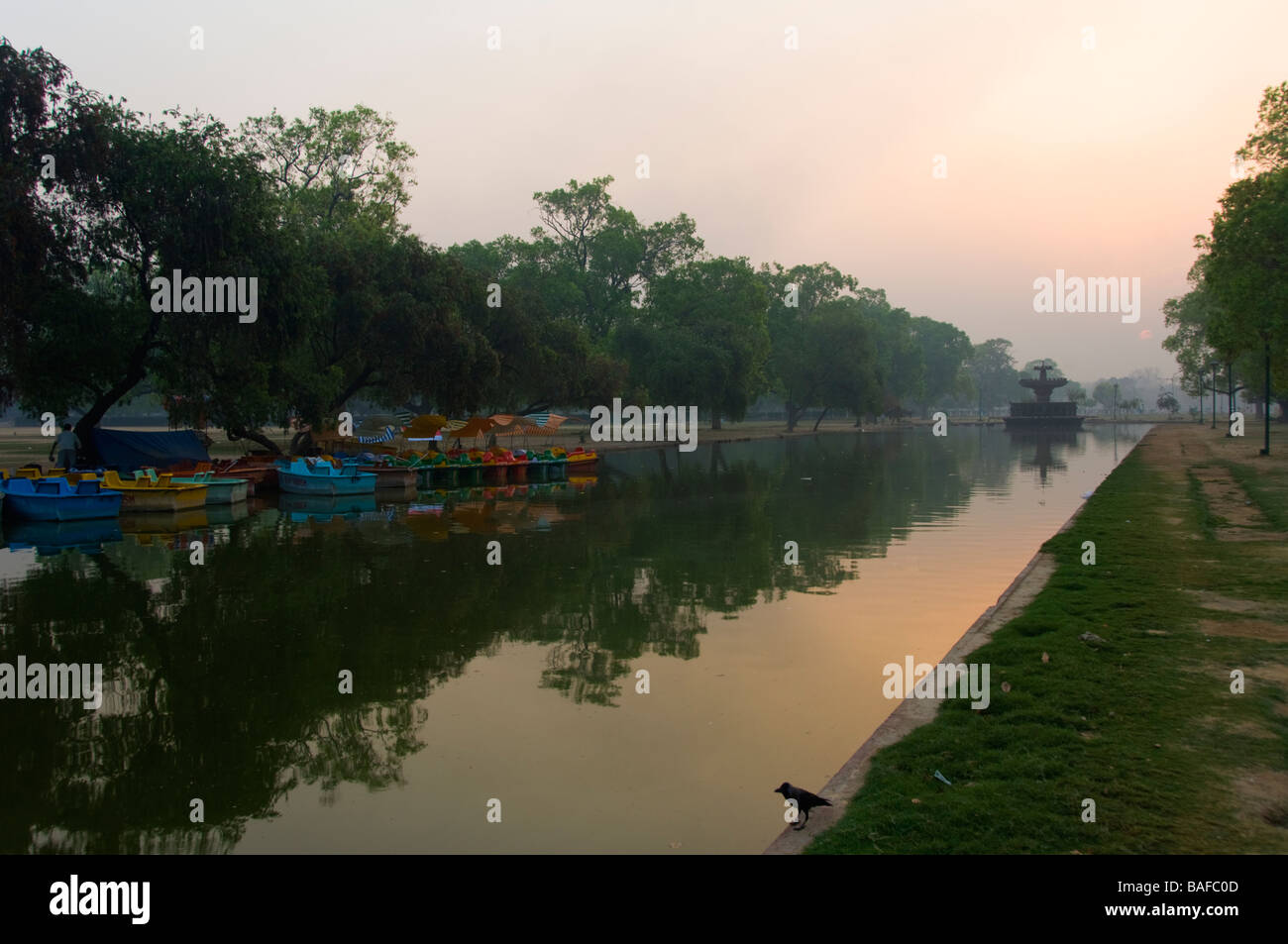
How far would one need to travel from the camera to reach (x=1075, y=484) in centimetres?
3150

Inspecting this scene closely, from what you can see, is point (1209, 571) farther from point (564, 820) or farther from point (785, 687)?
point (564, 820)

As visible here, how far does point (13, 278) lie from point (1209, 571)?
2755cm

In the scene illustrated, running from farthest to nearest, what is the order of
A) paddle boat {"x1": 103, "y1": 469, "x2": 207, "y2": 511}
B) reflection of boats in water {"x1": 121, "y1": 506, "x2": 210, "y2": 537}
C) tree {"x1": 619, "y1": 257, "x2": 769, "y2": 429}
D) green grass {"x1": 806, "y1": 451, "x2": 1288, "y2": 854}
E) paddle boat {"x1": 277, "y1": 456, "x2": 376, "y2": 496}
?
tree {"x1": 619, "y1": 257, "x2": 769, "y2": 429} < paddle boat {"x1": 277, "y1": 456, "x2": 376, "y2": 496} < paddle boat {"x1": 103, "y1": 469, "x2": 207, "y2": 511} < reflection of boats in water {"x1": 121, "y1": 506, "x2": 210, "y2": 537} < green grass {"x1": 806, "y1": 451, "x2": 1288, "y2": 854}

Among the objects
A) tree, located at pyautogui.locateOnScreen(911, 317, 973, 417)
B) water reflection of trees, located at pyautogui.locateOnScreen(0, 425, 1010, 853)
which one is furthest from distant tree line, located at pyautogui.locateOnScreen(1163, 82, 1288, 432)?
tree, located at pyautogui.locateOnScreen(911, 317, 973, 417)

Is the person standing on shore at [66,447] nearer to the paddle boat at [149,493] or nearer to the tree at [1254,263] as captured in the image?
the paddle boat at [149,493]

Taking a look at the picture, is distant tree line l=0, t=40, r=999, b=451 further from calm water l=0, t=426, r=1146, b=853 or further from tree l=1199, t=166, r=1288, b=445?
tree l=1199, t=166, r=1288, b=445

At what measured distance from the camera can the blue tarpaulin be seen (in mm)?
28766

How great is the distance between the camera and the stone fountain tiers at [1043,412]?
96.2 m

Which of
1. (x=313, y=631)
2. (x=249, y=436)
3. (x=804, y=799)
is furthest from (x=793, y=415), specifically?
(x=804, y=799)

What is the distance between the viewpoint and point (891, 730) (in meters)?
7.05

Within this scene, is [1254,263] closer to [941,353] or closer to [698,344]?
[698,344]

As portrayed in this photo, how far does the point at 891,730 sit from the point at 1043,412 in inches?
3926

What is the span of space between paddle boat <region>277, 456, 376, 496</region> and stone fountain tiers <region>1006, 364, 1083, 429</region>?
81123 mm
